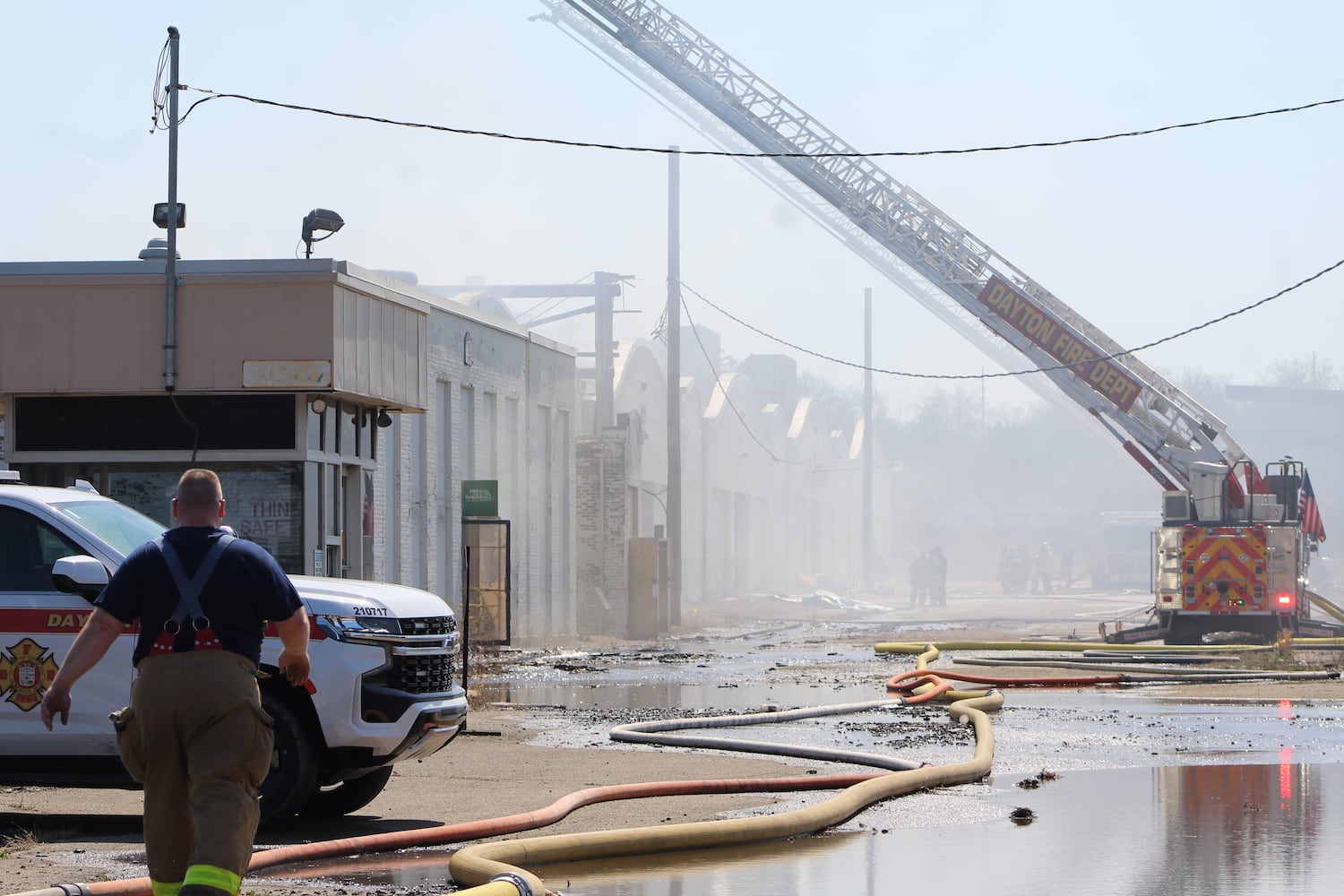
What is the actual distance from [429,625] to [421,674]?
0.89ft

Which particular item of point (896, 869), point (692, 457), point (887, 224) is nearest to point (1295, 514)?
point (887, 224)

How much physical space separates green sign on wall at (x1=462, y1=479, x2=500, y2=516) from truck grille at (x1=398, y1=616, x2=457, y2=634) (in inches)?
718

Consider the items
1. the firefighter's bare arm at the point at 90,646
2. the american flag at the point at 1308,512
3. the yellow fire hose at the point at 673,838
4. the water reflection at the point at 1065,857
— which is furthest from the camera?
the american flag at the point at 1308,512

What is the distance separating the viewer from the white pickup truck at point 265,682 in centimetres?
887

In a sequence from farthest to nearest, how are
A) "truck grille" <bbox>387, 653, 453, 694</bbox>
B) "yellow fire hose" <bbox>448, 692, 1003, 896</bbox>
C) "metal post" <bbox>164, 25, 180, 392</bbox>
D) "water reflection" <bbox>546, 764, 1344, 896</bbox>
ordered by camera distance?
"metal post" <bbox>164, 25, 180, 392</bbox>
"truck grille" <bbox>387, 653, 453, 694</bbox>
"water reflection" <bbox>546, 764, 1344, 896</bbox>
"yellow fire hose" <bbox>448, 692, 1003, 896</bbox>

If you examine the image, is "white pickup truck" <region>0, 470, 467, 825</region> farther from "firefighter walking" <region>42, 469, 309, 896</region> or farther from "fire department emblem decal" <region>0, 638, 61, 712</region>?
"firefighter walking" <region>42, 469, 309, 896</region>

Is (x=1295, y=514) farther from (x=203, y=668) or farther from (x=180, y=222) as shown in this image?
(x=203, y=668)

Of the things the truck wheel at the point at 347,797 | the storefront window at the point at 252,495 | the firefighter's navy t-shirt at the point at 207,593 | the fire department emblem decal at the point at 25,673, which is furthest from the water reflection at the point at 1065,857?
the storefront window at the point at 252,495

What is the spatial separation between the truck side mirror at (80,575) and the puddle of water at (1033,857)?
1.87m

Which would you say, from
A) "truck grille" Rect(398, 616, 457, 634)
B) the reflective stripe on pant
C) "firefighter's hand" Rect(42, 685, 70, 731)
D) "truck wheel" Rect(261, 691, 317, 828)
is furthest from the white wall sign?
the reflective stripe on pant

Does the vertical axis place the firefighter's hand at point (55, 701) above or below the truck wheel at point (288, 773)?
above

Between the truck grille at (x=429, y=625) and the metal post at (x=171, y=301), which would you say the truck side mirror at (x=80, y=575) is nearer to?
the truck grille at (x=429, y=625)

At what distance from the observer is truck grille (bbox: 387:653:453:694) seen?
9.08 meters

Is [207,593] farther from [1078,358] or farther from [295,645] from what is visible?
[1078,358]
